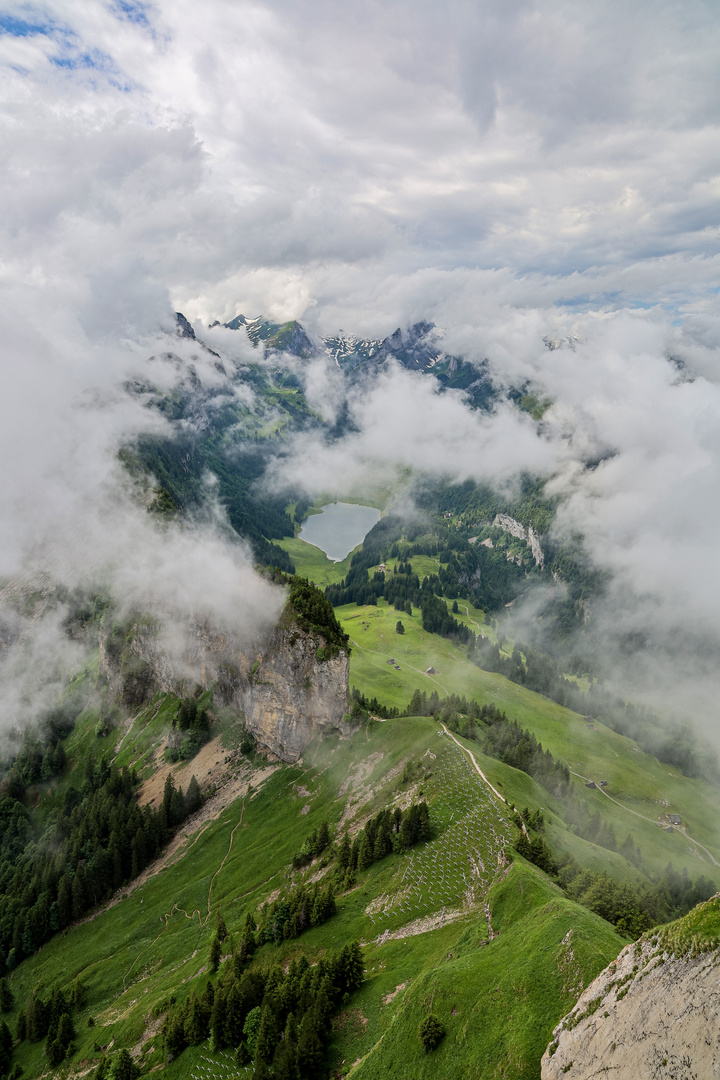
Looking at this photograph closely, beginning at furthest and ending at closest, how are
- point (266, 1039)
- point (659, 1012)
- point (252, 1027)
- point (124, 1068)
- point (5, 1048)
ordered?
point (5, 1048) → point (124, 1068) → point (252, 1027) → point (266, 1039) → point (659, 1012)

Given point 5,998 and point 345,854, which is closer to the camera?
point 345,854

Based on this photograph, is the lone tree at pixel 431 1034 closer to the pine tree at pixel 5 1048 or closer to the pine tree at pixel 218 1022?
the pine tree at pixel 218 1022

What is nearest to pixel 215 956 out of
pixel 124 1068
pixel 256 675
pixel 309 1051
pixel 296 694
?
pixel 124 1068

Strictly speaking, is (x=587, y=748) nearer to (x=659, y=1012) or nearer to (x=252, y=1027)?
(x=252, y=1027)

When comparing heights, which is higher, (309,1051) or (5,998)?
(309,1051)

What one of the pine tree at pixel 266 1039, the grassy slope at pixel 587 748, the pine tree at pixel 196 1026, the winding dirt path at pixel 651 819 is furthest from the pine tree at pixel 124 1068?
the winding dirt path at pixel 651 819

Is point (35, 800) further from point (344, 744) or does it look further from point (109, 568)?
point (344, 744)
